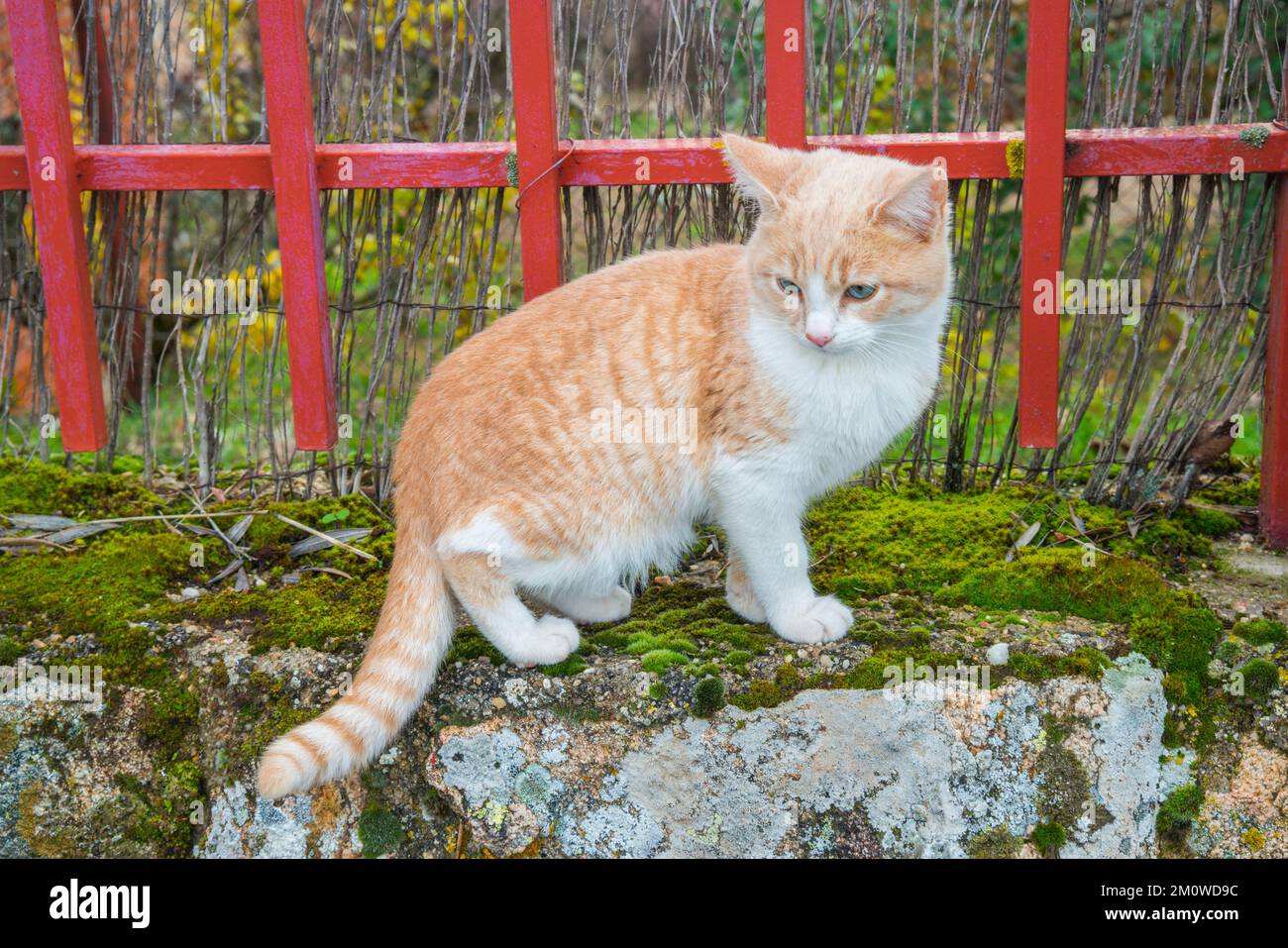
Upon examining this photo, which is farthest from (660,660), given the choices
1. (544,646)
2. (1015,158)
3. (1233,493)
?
(1233,493)

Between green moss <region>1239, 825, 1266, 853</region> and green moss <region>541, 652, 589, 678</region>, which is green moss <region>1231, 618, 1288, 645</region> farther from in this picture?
green moss <region>541, 652, 589, 678</region>

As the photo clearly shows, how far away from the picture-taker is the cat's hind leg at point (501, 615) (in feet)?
9.74

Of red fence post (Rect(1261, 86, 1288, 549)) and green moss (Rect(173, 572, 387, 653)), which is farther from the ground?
red fence post (Rect(1261, 86, 1288, 549))

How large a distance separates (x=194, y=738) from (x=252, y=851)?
378mm

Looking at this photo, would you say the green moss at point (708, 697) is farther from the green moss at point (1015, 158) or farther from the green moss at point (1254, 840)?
the green moss at point (1015, 158)

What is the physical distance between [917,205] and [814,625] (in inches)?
44.3

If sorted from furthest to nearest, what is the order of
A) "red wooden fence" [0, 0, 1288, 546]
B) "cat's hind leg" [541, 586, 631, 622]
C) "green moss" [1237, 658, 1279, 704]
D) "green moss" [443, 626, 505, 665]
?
"red wooden fence" [0, 0, 1288, 546], "cat's hind leg" [541, 586, 631, 622], "green moss" [443, 626, 505, 665], "green moss" [1237, 658, 1279, 704]

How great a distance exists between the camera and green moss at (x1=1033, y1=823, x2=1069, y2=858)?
291 cm

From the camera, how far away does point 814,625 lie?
3.16 meters

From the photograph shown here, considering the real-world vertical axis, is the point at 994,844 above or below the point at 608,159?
below

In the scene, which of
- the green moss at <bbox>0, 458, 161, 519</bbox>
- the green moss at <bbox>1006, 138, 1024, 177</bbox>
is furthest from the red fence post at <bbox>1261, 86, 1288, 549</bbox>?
the green moss at <bbox>0, 458, 161, 519</bbox>

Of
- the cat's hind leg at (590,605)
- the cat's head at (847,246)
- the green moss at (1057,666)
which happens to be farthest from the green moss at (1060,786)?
the cat's hind leg at (590,605)

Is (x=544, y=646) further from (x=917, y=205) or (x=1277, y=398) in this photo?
(x=1277, y=398)

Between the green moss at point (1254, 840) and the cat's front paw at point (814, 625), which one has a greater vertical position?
the cat's front paw at point (814, 625)
